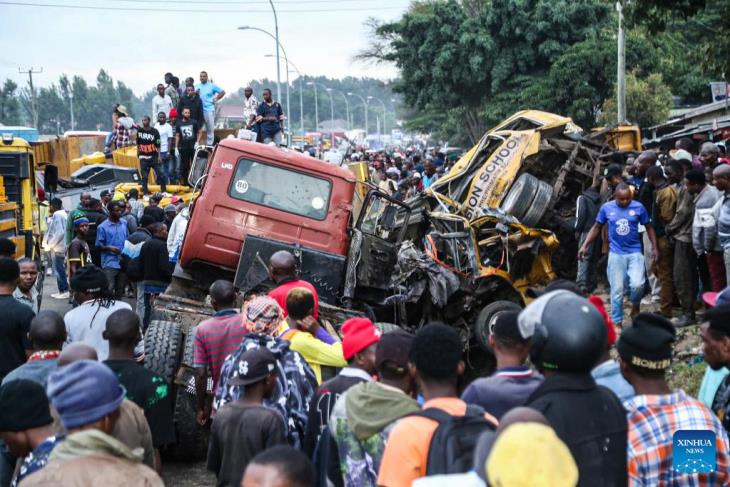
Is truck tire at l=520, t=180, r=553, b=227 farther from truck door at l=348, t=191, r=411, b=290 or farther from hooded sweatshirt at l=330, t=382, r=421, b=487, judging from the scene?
hooded sweatshirt at l=330, t=382, r=421, b=487

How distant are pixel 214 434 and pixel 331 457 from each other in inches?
29.9

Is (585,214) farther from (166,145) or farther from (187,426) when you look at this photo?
(166,145)

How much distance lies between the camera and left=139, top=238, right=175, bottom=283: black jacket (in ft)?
38.7

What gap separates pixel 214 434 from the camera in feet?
16.2

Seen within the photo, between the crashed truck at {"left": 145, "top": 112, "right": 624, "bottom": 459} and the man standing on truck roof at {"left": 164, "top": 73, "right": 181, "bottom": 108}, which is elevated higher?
the man standing on truck roof at {"left": 164, "top": 73, "right": 181, "bottom": 108}

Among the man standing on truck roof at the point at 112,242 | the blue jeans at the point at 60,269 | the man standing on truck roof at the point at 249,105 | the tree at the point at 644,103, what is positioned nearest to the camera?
the man standing on truck roof at the point at 112,242

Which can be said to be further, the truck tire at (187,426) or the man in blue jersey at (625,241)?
the man in blue jersey at (625,241)

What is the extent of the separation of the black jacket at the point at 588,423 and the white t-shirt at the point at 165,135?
18.1 metres

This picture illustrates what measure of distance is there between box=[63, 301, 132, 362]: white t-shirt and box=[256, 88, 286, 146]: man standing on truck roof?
11.7 metres

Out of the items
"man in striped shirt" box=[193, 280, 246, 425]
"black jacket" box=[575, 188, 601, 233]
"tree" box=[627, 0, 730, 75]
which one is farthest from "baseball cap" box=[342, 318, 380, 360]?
"black jacket" box=[575, 188, 601, 233]

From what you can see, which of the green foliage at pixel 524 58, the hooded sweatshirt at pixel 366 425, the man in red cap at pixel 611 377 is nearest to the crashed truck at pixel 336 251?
the hooded sweatshirt at pixel 366 425

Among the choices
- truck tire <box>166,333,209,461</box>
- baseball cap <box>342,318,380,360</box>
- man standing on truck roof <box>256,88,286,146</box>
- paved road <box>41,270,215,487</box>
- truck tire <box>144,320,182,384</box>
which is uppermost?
man standing on truck roof <box>256,88,286,146</box>

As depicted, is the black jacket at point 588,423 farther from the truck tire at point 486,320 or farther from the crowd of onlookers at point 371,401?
the truck tire at point 486,320

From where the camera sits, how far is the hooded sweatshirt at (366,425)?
4.29 m
